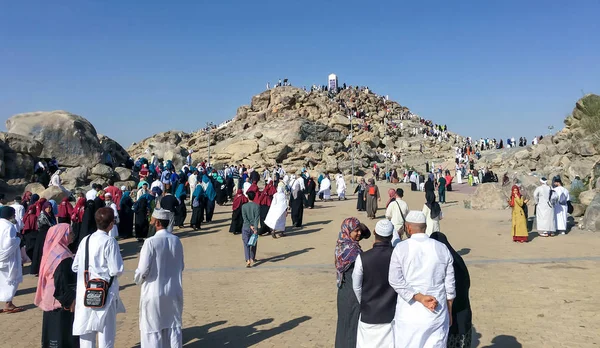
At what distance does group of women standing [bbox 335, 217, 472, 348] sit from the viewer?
407cm

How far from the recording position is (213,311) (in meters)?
7.17

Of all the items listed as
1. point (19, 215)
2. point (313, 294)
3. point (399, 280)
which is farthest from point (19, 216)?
point (399, 280)

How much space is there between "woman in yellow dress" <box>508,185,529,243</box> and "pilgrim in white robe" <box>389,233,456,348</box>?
31.2ft

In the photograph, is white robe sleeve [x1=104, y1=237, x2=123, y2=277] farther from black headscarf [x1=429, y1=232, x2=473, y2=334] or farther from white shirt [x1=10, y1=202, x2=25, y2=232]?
white shirt [x1=10, y1=202, x2=25, y2=232]

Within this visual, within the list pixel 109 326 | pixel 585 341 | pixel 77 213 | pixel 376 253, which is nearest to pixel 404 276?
pixel 376 253

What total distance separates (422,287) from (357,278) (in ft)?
1.97

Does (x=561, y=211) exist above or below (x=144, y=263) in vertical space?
below

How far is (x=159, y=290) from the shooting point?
4586 mm

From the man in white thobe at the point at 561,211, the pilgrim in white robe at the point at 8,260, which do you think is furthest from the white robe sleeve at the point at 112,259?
the man in white thobe at the point at 561,211

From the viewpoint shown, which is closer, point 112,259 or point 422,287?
point 422,287

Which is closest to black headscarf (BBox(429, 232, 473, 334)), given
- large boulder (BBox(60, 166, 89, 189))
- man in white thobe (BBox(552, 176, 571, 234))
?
man in white thobe (BBox(552, 176, 571, 234))

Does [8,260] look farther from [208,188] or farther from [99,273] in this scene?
[208,188]

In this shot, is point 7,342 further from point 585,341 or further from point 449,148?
→ point 449,148

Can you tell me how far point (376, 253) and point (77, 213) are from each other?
8432 mm
